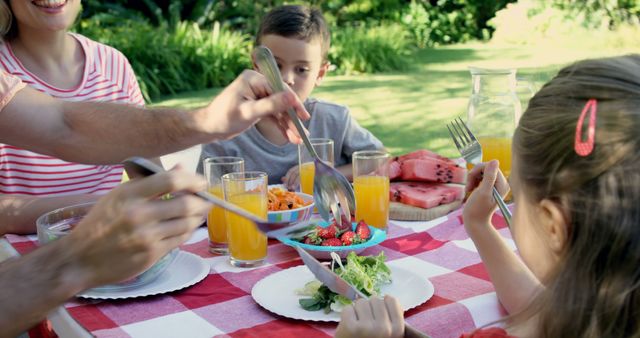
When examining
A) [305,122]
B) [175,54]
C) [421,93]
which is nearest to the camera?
[305,122]

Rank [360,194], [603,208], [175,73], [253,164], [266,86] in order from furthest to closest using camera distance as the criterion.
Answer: [175,73]
[253,164]
[360,194]
[266,86]
[603,208]

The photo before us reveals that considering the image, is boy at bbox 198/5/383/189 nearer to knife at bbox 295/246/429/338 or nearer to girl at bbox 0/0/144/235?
girl at bbox 0/0/144/235

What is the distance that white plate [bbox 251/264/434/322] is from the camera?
1.47 meters

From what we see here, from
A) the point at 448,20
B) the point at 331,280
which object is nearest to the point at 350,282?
the point at 331,280

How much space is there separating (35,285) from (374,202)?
1.13 m

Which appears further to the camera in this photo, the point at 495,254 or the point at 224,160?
the point at 224,160

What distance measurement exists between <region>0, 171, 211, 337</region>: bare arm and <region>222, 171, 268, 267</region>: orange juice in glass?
2.21ft

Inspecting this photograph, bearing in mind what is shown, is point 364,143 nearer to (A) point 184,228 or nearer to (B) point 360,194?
(B) point 360,194

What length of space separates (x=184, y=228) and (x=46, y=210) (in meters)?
1.15

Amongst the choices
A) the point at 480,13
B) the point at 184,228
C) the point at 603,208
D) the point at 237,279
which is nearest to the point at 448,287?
the point at 237,279

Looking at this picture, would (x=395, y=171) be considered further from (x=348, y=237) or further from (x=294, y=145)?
(x=348, y=237)

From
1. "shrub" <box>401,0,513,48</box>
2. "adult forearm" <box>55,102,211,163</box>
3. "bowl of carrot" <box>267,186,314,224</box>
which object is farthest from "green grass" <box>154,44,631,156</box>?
"adult forearm" <box>55,102,211,163</box>

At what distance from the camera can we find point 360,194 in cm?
209

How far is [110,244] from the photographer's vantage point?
3.57 ft
